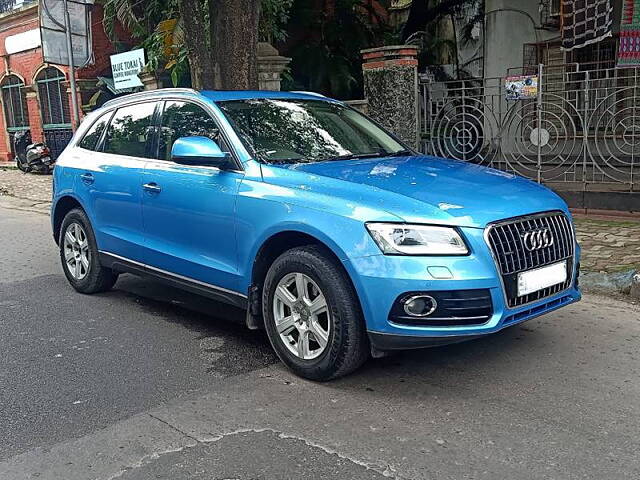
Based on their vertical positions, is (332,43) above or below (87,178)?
above

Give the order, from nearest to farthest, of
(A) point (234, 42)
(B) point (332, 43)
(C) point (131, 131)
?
(C) point (131, 131), (A) point (234, 42), (B) point (332, 43)

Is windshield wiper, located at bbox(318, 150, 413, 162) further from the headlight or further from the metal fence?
the metal fence

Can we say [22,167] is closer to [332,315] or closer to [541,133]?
[541,133]

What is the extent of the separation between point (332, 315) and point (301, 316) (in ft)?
1.03

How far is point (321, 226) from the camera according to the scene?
3977mm

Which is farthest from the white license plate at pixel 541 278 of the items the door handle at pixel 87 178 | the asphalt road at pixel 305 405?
the door handle at pixel 87 178

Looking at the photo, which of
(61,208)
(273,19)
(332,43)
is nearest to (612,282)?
(61,208)

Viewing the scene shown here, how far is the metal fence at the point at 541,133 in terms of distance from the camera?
904 cm

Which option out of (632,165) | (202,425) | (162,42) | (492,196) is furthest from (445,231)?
(162,42)

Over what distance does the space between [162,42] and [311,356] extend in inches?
438

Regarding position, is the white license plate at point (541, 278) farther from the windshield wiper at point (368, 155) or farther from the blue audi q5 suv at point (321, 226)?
the windshield wiper at point (368, 155)

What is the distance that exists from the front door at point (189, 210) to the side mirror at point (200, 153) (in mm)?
126

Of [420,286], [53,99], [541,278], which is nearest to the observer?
[420,286]

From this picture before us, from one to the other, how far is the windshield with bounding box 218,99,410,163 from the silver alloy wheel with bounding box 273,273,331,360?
0.92 m
